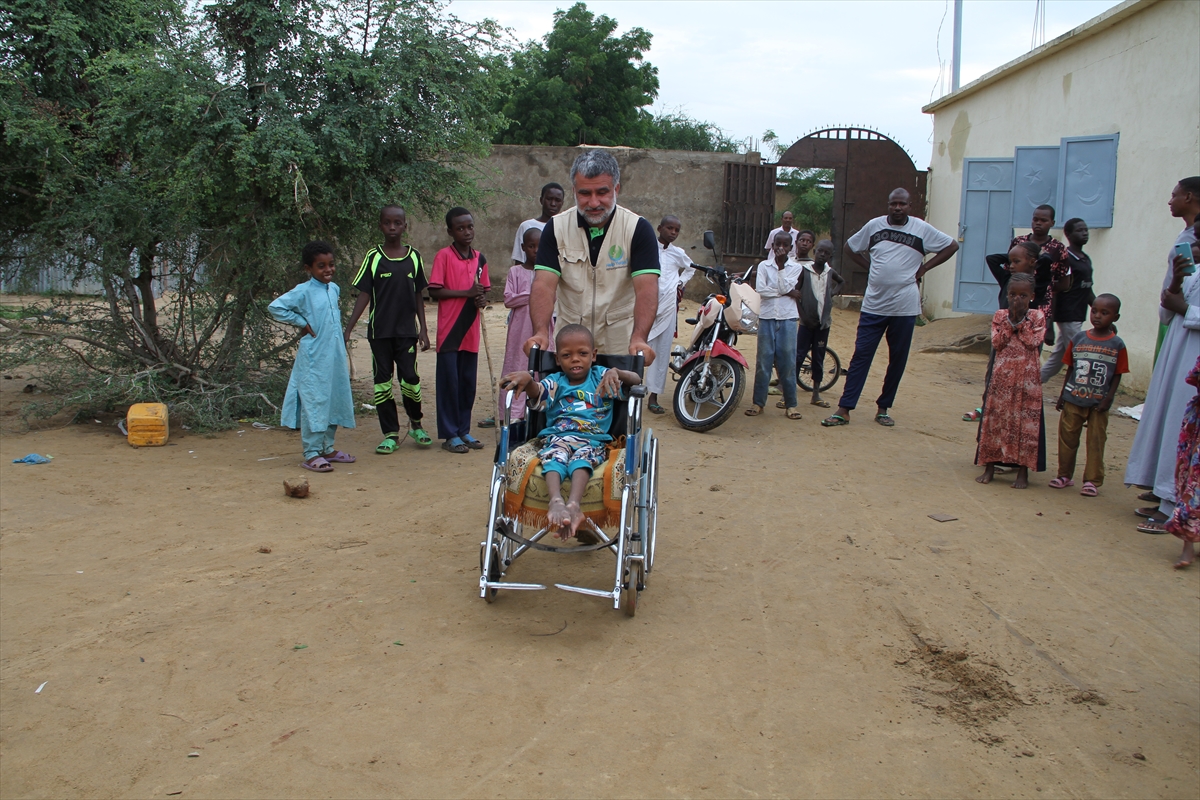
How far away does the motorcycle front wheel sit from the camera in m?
7.73

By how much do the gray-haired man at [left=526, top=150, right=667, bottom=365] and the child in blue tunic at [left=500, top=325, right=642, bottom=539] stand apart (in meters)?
0.18

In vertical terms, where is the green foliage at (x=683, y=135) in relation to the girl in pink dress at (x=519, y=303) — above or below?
above

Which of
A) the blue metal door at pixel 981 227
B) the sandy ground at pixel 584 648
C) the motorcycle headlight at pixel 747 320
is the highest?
the blue metal door at pixel 981 227

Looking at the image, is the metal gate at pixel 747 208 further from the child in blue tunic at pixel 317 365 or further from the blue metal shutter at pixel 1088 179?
the child in blue tunic at pixel 317 365

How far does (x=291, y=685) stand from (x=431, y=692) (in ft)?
1.69

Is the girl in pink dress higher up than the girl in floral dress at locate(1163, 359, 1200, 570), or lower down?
higher up

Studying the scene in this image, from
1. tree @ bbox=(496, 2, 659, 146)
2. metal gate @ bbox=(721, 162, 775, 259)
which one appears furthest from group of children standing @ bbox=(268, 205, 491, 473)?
tree @ bbox=(496, 2, 659, 146)

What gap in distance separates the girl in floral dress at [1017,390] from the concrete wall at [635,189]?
35.0 ft

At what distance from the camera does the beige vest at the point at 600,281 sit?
4410mm

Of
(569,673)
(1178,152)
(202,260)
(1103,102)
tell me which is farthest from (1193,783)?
(1103,102)

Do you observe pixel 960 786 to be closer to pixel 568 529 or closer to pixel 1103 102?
pixel 568 529

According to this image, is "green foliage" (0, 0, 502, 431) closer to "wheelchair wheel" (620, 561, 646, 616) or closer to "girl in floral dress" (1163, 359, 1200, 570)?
"wheelchair wheel" (620, 561, 646, 616)

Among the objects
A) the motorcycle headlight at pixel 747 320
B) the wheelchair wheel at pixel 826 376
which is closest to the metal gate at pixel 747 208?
the wheelchair wheel at pixel 826 376

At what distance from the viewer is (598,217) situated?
4332 millimetres
